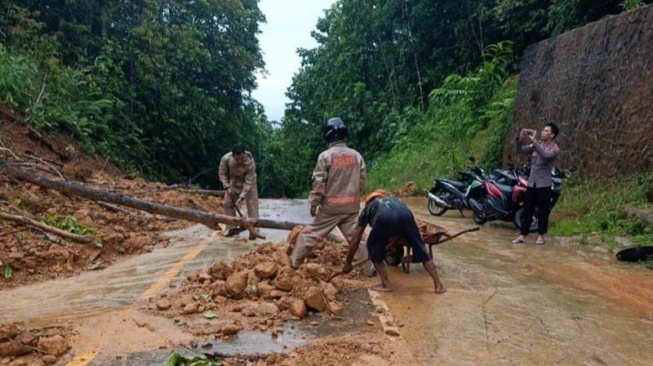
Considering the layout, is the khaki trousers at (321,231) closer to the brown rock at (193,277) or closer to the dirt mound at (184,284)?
the dirt mound at (184,284)

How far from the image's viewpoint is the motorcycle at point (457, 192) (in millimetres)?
11400

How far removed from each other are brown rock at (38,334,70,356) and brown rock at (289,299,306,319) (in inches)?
71.5

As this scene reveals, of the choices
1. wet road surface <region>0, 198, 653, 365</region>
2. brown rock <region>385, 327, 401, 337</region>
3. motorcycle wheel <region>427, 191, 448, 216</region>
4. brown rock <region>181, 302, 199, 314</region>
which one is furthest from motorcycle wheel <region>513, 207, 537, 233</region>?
brown rock <region>181, 302, 199, 314</region>

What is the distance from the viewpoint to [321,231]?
6164 millimetres

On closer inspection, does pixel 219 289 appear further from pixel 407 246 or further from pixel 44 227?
pixel 44 227

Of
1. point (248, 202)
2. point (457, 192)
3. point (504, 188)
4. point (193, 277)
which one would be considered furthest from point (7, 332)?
point (457, 192)

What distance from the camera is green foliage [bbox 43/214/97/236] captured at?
8180 mm

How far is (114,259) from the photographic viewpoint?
316 inches

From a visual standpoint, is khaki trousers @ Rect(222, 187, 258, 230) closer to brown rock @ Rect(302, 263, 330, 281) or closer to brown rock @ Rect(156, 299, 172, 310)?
brown rock @ Rect(302, 263, 330, 281)

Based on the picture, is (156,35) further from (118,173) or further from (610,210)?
(610,210)

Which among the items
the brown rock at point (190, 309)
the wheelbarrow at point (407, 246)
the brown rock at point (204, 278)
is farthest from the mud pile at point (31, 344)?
the wheelbarrow at point (407, 246)

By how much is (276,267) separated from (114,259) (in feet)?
11.6

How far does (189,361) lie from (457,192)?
→ 361 inches

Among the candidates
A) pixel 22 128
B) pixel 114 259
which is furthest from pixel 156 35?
pixel 114 259
